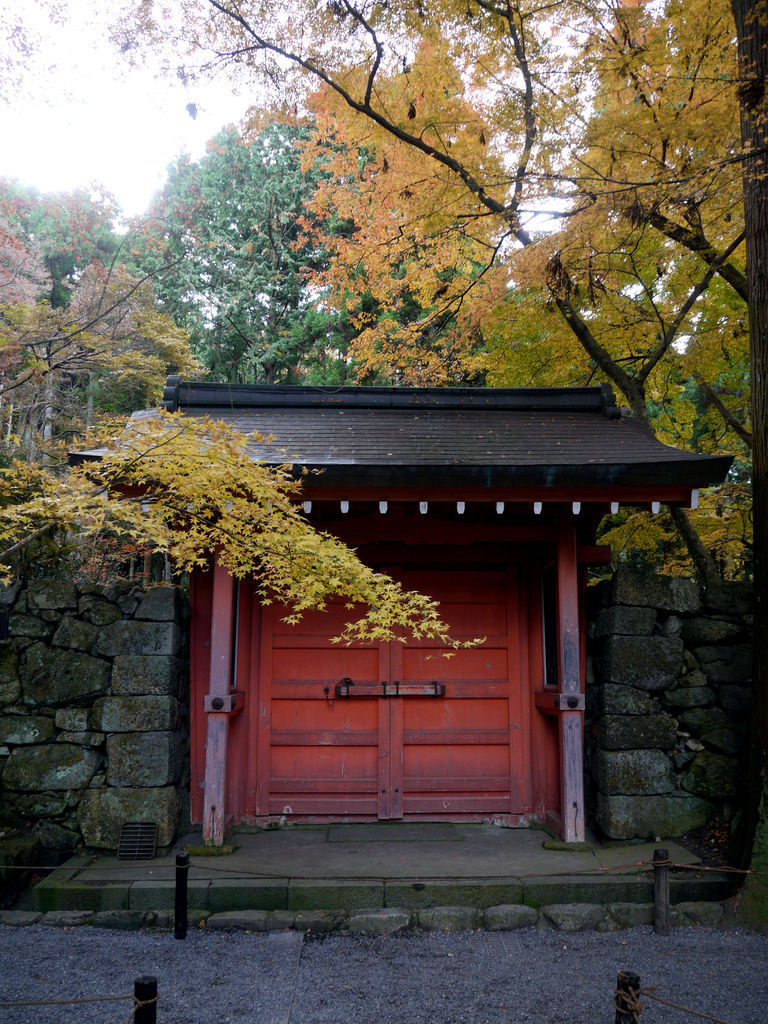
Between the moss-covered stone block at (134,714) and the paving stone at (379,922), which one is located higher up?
the moss-covered stone block at (134,714)

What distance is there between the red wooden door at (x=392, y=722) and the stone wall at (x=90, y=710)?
100 centimetres

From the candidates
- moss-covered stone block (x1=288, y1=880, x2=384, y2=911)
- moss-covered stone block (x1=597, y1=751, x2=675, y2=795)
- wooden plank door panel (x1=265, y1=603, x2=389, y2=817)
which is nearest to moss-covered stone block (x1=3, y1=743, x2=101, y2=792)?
wooden plank door panel (x1=265, y1=603, x2=389, y2=817)

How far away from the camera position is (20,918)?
454 cm

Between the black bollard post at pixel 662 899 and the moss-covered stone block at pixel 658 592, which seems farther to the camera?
the moss-covered stone block at pixel 658 592

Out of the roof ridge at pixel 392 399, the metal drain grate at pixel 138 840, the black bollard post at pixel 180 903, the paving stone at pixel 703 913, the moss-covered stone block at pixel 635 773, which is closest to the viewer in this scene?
the black bollard post at pixel 180 903

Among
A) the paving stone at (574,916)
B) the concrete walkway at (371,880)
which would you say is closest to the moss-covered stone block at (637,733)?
the concrete walkway at (371,880)

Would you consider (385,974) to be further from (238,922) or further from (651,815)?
(651,815)

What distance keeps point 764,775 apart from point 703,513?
22.8 ft

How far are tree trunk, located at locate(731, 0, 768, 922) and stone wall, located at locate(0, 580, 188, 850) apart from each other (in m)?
4.45

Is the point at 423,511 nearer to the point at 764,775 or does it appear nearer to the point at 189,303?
the point at 764,775

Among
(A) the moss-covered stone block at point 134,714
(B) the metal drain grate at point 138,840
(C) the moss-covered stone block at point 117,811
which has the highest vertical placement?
(A) the moss-covered stone block at point 134,714

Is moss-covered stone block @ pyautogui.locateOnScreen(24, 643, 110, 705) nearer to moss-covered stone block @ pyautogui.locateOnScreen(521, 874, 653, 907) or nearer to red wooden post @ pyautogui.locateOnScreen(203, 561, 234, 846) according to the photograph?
red wooden post @ pyautogui.locateOnScreen(203, 561, 234, 846)

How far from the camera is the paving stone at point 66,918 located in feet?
14.8

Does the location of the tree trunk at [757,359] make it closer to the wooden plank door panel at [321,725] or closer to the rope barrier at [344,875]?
the rope barrier at [344,875]
